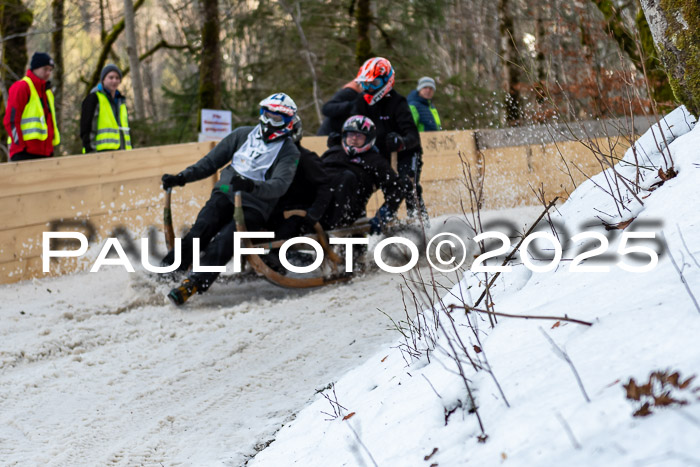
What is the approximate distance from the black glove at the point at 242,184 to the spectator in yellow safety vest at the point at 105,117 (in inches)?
→ 110

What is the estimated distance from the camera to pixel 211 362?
5.02 m

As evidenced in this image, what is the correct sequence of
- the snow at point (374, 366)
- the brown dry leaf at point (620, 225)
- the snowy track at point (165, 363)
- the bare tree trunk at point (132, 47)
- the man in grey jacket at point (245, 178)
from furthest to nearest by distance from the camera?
the bare tree trunk at point (132, 47) → the man in grey jacket at point (245, 178) → the snowy track at point (165, 363) → the brown dry leaf at point (620, 225) → the snow at point (374, 366)

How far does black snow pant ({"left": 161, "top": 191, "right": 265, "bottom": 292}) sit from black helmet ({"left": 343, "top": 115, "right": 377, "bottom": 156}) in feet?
4.31

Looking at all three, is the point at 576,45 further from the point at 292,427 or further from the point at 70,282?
the point at 292,427

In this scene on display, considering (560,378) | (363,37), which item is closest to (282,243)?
(560,378)

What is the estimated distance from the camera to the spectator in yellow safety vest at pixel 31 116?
8250 millimetres

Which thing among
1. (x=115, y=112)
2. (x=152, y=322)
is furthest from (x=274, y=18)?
(x=152, y=322)

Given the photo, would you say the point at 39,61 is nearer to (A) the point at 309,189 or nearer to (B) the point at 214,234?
(B) the point at 214,234

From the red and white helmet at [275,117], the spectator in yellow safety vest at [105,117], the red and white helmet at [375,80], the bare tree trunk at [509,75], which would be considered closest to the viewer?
the red and white helmet at [275,117]

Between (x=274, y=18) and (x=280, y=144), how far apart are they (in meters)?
11.2

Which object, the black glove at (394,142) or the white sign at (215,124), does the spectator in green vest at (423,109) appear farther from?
the black glove at (394,142)

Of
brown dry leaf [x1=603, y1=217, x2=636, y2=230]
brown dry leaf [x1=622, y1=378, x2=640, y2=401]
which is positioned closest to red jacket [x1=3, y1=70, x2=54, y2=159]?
brown dry leaf [x1=603, y1=217, x2=636, y2=230]

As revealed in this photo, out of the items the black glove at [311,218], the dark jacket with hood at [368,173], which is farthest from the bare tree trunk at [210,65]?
the black glove at [311,218]

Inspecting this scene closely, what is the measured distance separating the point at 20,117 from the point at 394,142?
3866mm
